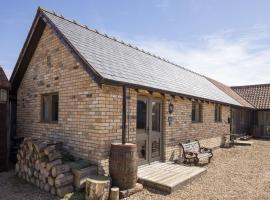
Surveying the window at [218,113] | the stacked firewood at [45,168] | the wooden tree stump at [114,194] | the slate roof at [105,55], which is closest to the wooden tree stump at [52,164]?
the stacked firewood at [45,168]

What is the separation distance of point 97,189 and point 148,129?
3.24 meters

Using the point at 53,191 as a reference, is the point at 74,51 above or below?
above

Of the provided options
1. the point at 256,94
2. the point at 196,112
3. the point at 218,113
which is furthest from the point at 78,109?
the point at 256,94

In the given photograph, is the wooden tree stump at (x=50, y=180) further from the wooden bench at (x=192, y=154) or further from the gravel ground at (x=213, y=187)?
the wooden bench at (x=192, y=154)

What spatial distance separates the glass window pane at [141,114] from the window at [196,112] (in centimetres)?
393

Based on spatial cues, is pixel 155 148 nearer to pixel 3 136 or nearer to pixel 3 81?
pixel 3 136

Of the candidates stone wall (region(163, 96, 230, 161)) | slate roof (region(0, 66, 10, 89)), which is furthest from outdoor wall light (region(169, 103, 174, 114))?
slate roof (region(0, 66, 10, 89))

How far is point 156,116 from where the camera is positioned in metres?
8.50

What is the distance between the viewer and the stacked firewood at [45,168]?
5.72 metres

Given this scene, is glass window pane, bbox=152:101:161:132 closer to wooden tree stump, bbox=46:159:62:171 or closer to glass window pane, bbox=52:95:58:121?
glass window pane, bbox=52:95:58:121

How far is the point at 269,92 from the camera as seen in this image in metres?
22.2

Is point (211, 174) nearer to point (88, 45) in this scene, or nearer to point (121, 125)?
point (121, 125)

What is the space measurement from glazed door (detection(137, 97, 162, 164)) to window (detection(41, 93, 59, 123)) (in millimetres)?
2773

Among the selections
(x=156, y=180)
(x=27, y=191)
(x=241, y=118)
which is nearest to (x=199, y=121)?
(x=156, y=180)
